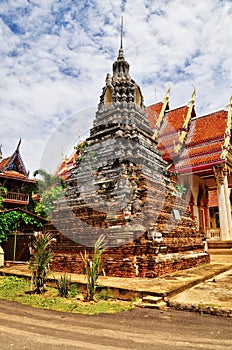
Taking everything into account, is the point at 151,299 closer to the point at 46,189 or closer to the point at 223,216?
the point at 223,216

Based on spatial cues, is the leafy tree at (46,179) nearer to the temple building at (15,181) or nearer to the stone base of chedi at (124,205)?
the temple building at (15,181)

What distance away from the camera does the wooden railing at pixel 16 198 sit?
72.0ft

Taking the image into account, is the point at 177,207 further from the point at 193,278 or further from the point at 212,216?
the point at 212,216

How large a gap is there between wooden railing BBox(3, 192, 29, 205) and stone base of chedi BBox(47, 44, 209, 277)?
43.6 ft

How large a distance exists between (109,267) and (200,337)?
3.93 meters

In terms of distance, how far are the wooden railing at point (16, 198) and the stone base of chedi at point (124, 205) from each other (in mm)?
13295

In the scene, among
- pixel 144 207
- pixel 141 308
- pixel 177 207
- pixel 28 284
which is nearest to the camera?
pixel 141 308

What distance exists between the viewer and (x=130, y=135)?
33.3ft

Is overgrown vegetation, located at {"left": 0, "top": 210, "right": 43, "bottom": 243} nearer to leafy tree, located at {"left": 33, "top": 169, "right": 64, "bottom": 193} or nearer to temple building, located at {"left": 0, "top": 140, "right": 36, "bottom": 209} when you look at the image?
leafy tree, located at {"left": 33, "top": 169, "right": 64, "bottom": 193}

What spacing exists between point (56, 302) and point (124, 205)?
11.3ft

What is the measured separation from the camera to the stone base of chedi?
24.0 ft

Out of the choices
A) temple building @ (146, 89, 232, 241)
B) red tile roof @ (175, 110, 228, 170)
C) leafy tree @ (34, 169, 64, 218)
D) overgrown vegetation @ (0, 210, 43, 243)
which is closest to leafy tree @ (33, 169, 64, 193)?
leafy tree @ (34, 169, 64, 218)

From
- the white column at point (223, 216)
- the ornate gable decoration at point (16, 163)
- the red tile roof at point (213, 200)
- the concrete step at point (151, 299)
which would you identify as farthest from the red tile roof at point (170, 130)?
the concrete step at point (151, 299)

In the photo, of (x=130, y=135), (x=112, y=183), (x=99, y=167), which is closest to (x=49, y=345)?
(x=112, y=183)
